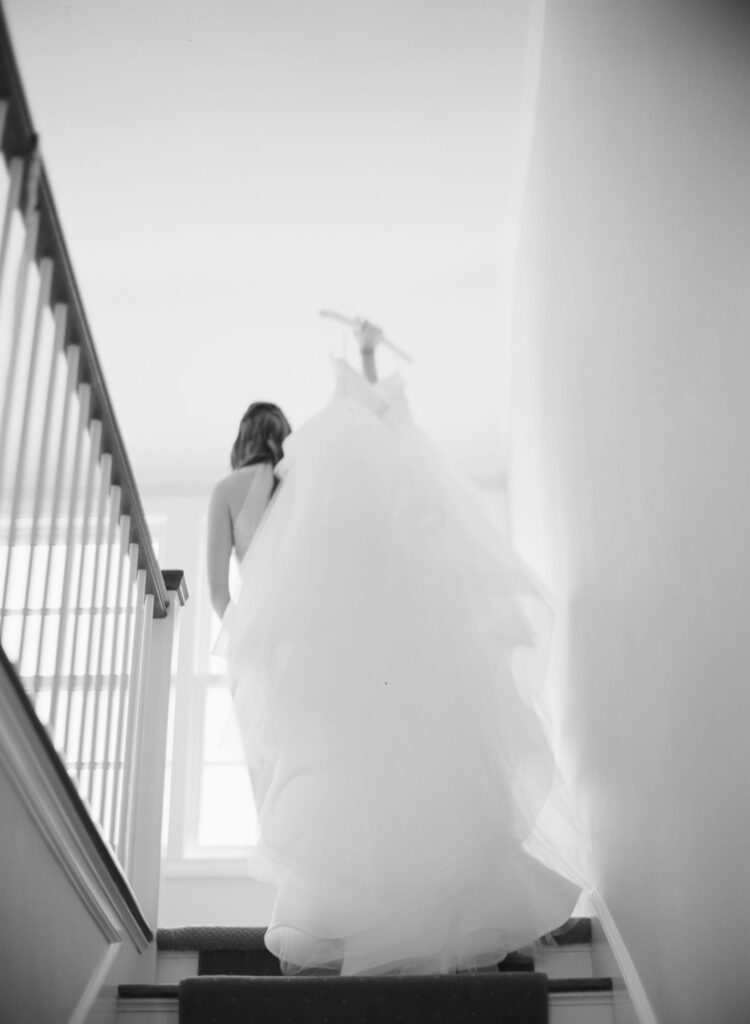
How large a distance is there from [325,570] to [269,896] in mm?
3476

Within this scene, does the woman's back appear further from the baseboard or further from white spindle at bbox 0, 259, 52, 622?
the baseboard

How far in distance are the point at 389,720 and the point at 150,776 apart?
69cm

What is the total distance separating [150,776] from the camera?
2.92 m

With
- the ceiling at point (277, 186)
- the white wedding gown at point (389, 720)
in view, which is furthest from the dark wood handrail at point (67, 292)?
the ceiling at point (277, 186)

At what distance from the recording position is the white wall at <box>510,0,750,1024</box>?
170 cm

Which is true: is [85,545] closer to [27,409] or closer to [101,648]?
[101,648]

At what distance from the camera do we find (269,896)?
5.86 meters

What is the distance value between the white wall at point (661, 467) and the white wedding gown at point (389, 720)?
279mm

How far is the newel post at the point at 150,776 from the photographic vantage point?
2.82m

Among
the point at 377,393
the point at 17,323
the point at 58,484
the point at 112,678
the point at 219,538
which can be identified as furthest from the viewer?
the point at 219,538

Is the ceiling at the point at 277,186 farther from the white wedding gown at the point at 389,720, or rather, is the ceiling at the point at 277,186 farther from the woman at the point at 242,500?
the white wedding gown at the point at 389,720

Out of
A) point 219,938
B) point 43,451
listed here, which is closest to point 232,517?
point 219,938

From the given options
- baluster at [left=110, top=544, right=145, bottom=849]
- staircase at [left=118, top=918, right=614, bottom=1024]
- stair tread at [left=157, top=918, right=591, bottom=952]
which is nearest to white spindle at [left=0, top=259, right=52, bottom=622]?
baluster at [left=110, top=544, right=145, bottom=849]

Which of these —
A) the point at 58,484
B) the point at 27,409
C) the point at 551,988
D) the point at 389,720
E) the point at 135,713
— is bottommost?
the point at 551,988
